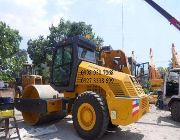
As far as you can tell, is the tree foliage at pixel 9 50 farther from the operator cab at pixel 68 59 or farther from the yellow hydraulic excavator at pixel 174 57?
the operator cab at pixel 68 59

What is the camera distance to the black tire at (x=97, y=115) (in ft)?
26.1

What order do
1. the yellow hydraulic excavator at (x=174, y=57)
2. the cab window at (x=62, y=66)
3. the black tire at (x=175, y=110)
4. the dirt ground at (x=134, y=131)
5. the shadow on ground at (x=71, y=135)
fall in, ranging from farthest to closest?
the yellow hydraulic excavator at (x=174, y=57), the black tire at (x=175, y=110), the cab window at (x=62, y=66), the dirt ground at (x=134, y=131), the shadow on ground at (x=71, y=135)

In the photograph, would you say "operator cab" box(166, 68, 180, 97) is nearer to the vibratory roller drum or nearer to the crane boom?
the crane boom

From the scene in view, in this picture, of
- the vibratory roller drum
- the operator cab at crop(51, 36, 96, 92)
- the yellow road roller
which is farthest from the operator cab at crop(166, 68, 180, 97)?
the vibratory roller drum

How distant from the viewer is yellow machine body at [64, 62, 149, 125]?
7.88 metres

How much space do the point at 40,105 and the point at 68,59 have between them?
61.9 inches

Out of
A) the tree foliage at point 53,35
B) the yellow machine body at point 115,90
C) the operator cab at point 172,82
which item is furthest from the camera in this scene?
the tree foliage at point 53,35

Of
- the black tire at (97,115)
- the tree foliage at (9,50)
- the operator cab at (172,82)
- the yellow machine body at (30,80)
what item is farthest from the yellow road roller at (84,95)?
the tree foliage at (9,50)

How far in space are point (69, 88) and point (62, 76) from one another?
506 millimetres

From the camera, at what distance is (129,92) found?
325 inches

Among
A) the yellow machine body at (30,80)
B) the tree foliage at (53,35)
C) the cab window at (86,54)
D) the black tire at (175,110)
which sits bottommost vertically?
the black tire at (175,110)

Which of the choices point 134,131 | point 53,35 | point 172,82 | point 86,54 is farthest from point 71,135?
point 53,35

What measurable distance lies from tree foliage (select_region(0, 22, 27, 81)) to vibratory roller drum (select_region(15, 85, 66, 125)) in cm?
1697

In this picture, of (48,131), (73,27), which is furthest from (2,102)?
(73,27)
